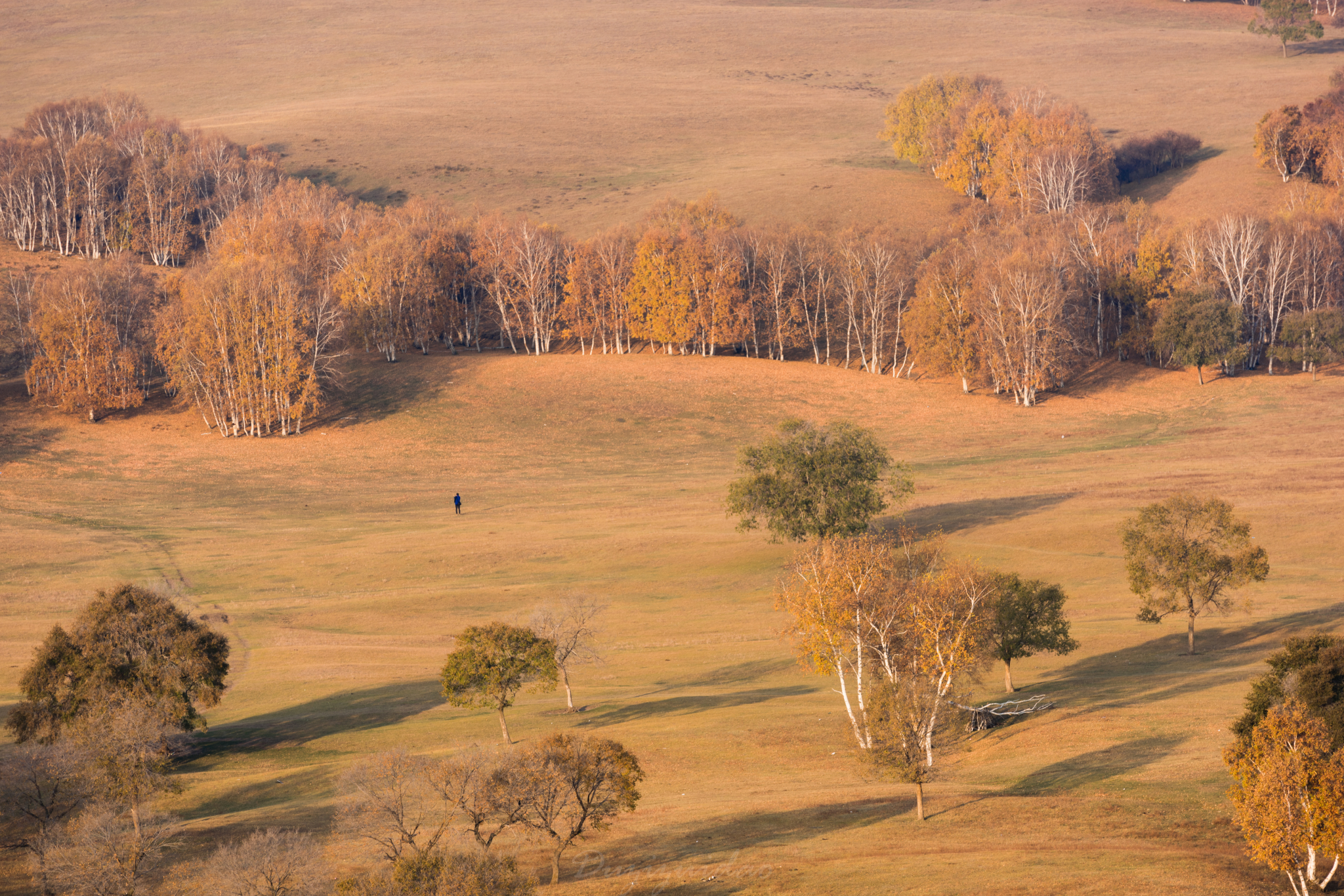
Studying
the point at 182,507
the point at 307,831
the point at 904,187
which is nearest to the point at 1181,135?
the point at 904,187

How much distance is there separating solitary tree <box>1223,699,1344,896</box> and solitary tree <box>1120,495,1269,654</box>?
2345cm

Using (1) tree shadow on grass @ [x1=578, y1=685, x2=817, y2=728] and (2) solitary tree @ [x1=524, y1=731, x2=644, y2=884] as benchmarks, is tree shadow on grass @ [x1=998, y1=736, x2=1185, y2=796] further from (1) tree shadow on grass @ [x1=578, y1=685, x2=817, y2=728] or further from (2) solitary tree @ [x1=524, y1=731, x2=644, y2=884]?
(1) tree shadow on grass @ [x1=578, y1=685, x2=817, y2=728]

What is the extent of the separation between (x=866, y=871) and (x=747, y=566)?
40294 millimetres

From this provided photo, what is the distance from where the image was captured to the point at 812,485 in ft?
218

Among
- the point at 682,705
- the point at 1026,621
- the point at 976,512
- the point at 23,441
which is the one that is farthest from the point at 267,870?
the point at 23,441

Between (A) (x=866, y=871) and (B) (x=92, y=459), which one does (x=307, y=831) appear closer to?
(A) (x=866, y=871)

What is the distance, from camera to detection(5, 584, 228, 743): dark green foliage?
43.8 m

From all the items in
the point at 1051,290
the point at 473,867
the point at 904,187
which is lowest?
the point at 473,867

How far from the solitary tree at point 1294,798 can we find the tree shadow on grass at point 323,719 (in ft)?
105

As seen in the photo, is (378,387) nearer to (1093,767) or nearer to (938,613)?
(938,613)

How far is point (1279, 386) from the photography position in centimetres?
10988

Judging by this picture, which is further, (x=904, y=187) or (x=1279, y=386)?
(x=904, y=187)

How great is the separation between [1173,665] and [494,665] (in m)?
27.7

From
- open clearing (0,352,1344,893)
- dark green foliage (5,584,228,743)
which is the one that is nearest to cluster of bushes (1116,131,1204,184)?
open clearing (0,352,1344,893)
